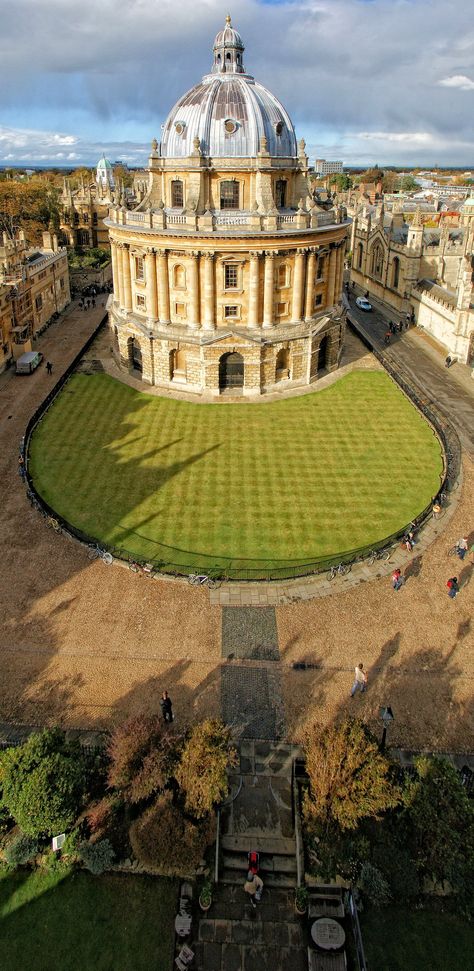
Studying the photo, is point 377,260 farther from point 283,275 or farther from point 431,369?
point 283,275

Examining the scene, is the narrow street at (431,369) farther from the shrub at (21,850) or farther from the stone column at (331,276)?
the shrub at (21,850)

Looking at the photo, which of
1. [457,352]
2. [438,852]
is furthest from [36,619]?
[457,352]

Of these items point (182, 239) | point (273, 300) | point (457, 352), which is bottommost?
point (457, 352)

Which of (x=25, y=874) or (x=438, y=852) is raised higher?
(x=438, y=852)

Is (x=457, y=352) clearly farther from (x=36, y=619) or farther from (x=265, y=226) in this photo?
(x=36, y=619)

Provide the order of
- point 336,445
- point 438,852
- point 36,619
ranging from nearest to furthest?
1. point 438,852
2. point 36,619
3. point 336,445
